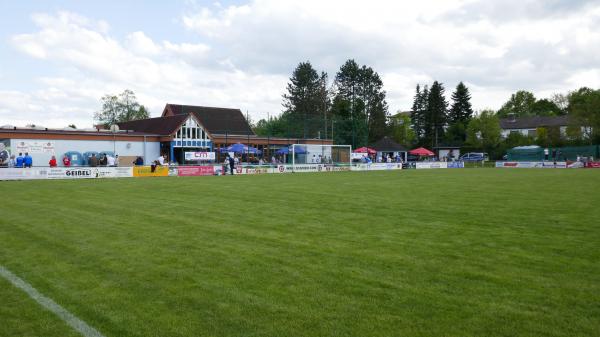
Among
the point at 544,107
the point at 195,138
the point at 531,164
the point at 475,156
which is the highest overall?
the point at 544,107

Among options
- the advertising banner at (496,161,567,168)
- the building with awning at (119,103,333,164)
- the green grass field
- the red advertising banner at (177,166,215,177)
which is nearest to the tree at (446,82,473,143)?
the advertising banner at (496,161,567,168)

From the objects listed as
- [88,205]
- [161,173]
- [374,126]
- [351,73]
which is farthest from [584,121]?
Result: [88,205]

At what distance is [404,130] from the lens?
307 ft

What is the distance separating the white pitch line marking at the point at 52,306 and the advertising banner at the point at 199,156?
38.5 metres

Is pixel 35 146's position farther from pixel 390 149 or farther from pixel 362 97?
pixel 362 97

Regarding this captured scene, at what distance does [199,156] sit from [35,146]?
14.2 metres

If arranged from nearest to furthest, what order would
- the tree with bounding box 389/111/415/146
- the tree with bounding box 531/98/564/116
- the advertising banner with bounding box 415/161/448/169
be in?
the advertising banner with bounding box 415/161/448/169 → the tree with bounding box 389/111/415/146 → the tree with bounding box 531/98/564/116

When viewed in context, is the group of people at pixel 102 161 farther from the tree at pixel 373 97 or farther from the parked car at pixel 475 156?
the tree at pixel 373 97

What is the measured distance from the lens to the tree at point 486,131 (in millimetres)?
69000

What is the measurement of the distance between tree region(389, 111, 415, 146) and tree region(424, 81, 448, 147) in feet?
16.9

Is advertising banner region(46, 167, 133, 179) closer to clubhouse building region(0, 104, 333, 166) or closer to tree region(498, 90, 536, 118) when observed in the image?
clubhouse building region(0, 104, 333, 166)

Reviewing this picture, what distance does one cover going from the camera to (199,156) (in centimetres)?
4494

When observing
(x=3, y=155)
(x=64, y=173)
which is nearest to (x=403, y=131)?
(x=64, y=173)

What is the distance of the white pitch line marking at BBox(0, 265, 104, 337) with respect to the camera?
4.40 m
